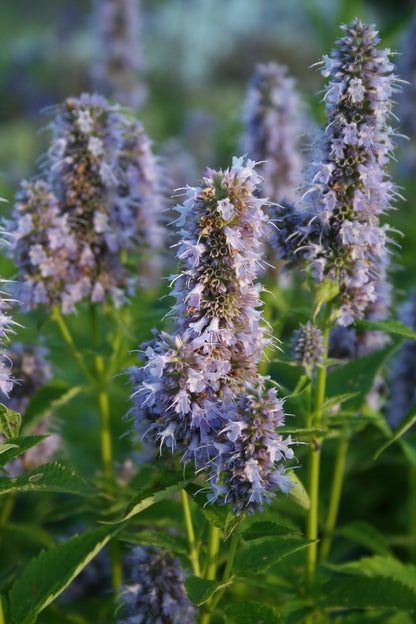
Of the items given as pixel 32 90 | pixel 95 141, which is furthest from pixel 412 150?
pixel 32 90

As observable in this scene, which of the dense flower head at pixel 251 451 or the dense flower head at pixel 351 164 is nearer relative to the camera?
the dense flower head at pixel 251 451

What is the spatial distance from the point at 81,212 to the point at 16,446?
175 cm

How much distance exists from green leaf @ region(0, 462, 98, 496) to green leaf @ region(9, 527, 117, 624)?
231mm

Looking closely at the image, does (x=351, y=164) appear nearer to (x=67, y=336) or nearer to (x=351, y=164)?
(x=351, y=164)

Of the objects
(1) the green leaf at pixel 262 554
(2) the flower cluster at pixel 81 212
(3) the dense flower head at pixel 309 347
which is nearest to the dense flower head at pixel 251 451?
(1) the green leaf at pixel 262 554

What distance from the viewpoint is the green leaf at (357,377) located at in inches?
125

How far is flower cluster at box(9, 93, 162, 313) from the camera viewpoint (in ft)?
11.6

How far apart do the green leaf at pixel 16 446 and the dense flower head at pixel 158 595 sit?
105cm

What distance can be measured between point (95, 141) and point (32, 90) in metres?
15.2

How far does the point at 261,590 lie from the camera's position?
14.9ft

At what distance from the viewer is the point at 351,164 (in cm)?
274

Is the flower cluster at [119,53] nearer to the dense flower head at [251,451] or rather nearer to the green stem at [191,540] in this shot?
the green stem at [191,540]

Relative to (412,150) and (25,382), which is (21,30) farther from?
(25,382)

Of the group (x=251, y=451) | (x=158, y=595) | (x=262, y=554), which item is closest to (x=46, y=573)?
(x=158, y=595)
